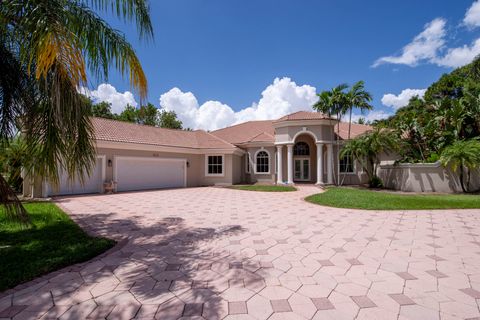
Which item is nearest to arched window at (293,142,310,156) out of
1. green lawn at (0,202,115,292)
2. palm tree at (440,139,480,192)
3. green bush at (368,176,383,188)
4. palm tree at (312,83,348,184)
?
palm tree at (312,83,348,184)

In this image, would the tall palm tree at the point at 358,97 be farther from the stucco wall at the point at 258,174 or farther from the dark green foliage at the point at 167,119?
the dark green foliage at the point at 167,119

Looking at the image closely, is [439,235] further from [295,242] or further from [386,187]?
[386,187]

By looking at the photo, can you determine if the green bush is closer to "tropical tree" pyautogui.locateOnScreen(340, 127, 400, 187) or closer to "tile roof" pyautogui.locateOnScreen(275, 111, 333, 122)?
"tropical tree" pyautogui.locateOnScreen(340, 127, 400, 187)

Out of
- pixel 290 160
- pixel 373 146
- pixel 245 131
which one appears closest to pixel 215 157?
pixel 290 160

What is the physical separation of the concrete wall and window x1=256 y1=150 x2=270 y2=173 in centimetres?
1031

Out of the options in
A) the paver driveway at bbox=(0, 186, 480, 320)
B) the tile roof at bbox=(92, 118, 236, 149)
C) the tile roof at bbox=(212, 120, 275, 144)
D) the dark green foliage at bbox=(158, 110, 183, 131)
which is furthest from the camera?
the dark green foliage at bbox=(158, 110, 183, 131)

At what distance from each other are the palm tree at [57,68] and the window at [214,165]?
16.7 metres

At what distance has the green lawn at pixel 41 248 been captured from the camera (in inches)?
155

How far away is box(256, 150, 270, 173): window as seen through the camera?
22.2m

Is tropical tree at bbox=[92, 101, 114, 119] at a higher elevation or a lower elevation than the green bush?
higher

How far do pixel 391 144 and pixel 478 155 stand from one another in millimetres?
4539

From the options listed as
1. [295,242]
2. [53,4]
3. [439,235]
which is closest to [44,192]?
[53,4]

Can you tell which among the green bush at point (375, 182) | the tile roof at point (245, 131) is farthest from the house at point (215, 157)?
the green bush at point (375, 182)

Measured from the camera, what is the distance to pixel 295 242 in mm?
5598
